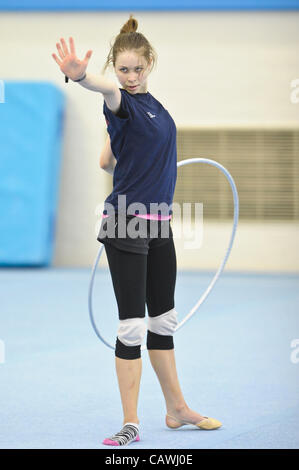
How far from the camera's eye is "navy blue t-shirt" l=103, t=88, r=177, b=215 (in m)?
2.16

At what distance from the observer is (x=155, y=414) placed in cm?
261

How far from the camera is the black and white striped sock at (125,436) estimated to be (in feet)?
7.11

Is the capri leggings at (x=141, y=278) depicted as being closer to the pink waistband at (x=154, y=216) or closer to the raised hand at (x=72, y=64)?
the pink waistband at (x=154, y=216)

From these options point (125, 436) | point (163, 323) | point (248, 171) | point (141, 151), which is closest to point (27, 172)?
point (248, 171)

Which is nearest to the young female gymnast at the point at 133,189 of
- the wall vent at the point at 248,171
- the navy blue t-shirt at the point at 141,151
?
the navy blue t-shirt at the point at 141,151

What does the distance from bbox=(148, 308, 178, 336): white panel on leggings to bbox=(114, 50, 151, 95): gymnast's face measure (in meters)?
0.76

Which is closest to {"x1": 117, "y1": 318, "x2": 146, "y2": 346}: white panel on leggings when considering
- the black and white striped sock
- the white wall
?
the black and white striped sock

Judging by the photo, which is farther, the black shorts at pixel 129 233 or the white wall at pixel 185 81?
the white wall at pixel 185 81

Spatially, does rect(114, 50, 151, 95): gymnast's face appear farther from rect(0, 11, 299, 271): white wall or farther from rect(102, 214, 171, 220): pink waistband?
rect(0, 11, 299, 271): white wall

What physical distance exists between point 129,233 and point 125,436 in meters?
0.64

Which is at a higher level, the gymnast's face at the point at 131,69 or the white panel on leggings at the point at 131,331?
the gymnast's face at the point at 131,69

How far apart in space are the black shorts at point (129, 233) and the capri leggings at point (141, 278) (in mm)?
19
